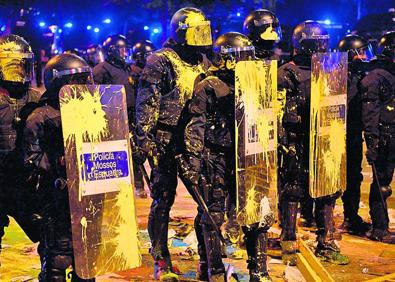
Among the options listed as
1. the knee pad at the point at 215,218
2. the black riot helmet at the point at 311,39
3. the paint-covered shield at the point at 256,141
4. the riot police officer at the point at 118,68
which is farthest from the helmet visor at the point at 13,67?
the riot police officer at the point at 118,68

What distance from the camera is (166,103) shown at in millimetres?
6273

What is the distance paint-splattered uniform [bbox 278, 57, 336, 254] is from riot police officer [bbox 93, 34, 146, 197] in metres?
3.42

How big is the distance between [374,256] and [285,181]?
4.49ft

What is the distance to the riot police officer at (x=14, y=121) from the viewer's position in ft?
17.4

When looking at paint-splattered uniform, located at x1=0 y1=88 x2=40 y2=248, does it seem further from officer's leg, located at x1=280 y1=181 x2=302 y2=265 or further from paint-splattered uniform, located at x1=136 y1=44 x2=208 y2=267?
officer's leg, located at x1=280 y1=181 x2=302 y2=265

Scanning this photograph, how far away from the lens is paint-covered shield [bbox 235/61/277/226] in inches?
217

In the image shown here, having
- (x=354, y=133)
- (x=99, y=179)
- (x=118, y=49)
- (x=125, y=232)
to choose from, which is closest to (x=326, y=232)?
(x=354, y=133)

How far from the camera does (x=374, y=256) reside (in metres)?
7.26

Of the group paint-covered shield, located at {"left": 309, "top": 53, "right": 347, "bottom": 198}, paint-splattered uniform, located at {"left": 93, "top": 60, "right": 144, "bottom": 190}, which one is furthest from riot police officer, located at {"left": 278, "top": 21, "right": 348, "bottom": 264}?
paint-splattered uniform, located at {"left": 93, "top": 60, "right": 144, "bottom": 190}

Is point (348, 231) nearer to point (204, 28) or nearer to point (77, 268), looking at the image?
point (204, 28)

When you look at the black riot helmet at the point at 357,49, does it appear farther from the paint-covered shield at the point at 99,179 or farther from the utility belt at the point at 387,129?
the paint-covered shield at the point at 99,179

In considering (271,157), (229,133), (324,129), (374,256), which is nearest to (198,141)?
(229,133)

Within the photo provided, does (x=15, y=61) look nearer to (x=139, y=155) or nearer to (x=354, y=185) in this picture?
(x=139, y=155)

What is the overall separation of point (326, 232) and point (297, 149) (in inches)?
36.7
